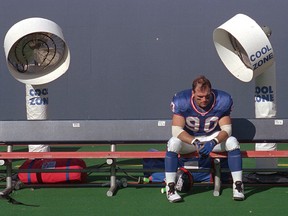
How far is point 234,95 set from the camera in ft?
29.7

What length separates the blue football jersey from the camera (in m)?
4.98

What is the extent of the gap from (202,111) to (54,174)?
1548 mm

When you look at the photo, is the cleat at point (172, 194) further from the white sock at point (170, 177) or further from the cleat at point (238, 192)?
the cleat at point (238, 192)

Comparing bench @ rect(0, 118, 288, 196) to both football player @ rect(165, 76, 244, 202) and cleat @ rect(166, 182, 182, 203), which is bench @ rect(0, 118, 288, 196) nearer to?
football player @ rect(165, 76, 244, 202)

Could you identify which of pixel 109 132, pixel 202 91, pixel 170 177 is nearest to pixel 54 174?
pixel 109 132

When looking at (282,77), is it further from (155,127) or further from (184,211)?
(184,211)

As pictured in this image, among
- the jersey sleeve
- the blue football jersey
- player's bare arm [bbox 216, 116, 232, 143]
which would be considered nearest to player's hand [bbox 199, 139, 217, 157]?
player's bare arm [bbox 216, 116, 232, 143]

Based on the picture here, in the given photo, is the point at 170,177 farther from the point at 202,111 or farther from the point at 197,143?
the point at 202,111

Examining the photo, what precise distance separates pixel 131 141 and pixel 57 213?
1.20 m

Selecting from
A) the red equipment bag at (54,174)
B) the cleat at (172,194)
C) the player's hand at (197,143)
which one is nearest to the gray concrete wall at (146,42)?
the red equipment bag at (54,174)

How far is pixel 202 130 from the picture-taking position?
505cm

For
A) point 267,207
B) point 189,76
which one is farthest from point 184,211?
point 189,76

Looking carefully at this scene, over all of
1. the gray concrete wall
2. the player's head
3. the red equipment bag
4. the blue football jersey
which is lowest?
the red equipment bag

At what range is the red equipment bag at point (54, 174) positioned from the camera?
556 centimetres
